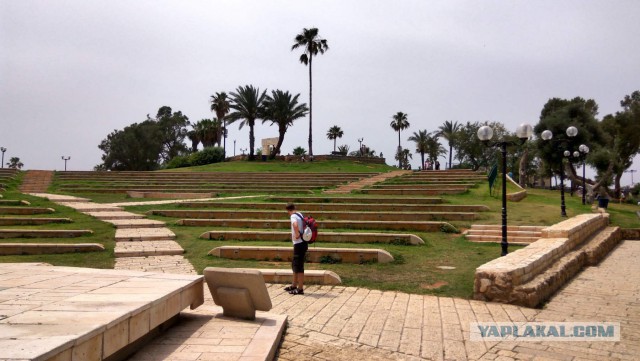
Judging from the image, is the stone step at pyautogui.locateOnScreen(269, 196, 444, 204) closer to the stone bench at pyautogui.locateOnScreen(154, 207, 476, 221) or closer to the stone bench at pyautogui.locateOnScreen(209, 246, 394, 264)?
the stone bench at pyautogui.locateOnScreen(154, 207, 476, 221)

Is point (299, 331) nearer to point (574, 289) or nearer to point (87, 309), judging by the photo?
point (87, 309)

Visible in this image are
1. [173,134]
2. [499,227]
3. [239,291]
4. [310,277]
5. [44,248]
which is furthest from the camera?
[173,134]

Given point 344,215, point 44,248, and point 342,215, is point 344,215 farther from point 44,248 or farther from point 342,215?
point 44,248

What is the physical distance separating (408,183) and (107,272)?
24.8m

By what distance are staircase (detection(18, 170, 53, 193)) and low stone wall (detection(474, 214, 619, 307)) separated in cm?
2897

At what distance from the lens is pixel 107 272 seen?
6215mm

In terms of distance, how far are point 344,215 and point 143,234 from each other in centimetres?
700

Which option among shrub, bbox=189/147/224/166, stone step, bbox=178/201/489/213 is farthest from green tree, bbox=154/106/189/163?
stone step, bbox=178/201/489/213

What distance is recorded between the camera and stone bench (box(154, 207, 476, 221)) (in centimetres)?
1666

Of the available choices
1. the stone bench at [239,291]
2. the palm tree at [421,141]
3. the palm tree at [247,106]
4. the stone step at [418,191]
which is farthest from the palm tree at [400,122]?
the stone bench at [239,291]

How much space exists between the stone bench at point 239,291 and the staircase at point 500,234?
999cm

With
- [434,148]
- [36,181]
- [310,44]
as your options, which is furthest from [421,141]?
[36,181]

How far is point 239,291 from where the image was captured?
18.5 feet

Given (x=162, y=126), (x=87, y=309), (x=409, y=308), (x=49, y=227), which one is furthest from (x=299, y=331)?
(x=162, y=126)
